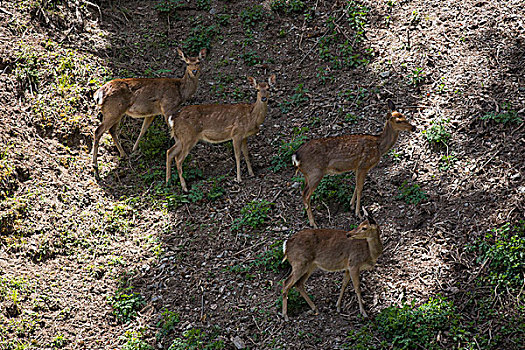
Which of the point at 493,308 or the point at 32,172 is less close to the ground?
the point at 493,308

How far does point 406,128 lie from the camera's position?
8922mm

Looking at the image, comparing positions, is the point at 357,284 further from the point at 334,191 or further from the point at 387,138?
the point at 387,138

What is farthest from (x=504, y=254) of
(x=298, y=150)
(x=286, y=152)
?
(x=286, y=152)

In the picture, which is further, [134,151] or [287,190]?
[134,151]

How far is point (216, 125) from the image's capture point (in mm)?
9758

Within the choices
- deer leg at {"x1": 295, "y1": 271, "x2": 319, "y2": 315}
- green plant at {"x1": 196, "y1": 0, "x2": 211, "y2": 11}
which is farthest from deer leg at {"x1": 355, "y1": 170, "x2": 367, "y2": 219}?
green plant at {"x1": 196, "y1": 0, "x2": 211, "y2": 11}

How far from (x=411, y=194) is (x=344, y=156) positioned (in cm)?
111

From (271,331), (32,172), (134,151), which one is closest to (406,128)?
(271,331)

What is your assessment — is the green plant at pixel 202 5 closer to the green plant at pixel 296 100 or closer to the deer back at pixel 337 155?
the green plant at pixel 296 100

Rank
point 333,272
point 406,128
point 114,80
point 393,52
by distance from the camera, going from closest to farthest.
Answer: point 333,272, point 406,128, point 114,80, point 393,52

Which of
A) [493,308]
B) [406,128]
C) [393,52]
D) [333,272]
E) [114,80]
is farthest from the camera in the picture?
[393,52]

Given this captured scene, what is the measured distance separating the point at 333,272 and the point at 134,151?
4.15m

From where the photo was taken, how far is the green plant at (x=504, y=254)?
730cm

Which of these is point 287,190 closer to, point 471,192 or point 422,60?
point 471,192
